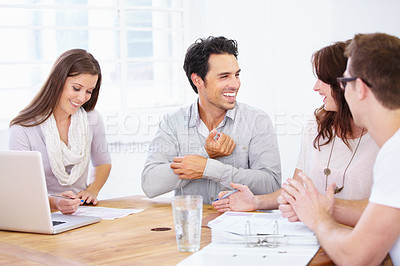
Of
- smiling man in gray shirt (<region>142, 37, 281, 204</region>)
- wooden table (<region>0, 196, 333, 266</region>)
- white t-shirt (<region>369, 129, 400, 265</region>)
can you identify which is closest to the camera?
white t-shirt (<region>369, 129, 400, 265</region>)

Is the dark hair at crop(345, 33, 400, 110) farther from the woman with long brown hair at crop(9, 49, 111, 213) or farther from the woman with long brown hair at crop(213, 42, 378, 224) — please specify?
the woman with long brown hair at crop(9, 49, 111, 213)

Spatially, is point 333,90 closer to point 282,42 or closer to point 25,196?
point 25,196

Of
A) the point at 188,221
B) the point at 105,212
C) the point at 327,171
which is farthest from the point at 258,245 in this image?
the point at 105,212

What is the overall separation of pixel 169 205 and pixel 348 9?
7.19 ft

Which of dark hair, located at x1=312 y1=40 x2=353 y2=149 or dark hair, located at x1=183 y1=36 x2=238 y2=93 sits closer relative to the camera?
dark hair, located at x1=312 y1=40 x2=353 y2=149

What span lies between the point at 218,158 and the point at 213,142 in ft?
0.47

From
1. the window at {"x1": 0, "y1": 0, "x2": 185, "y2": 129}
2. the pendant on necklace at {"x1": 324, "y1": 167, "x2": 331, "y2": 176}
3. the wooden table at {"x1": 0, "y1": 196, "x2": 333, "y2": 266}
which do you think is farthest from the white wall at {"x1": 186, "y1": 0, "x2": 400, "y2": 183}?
the wooden table at {"x1": 0, "y1": 196, "x2": 333, "y2": 266}

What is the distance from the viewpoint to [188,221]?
1379mm

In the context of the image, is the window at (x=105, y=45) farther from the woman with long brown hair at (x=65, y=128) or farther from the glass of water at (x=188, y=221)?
the glass of water at (x=188, y=221)

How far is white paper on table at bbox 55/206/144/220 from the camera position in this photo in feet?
6.42

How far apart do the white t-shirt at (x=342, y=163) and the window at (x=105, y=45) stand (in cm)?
209

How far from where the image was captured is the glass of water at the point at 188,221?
1.38m

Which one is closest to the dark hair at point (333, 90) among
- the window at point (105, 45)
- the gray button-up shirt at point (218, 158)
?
the gray button-up shirt at point (218, 158)

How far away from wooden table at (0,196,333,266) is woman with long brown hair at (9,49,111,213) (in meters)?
0.67
